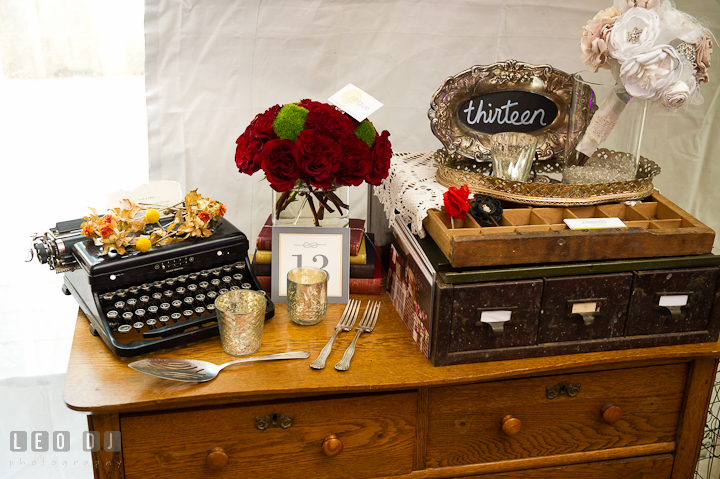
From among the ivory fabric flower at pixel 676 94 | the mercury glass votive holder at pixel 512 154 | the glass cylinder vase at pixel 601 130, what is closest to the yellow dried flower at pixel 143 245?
the mercury glass votive holder at pixel 512 154

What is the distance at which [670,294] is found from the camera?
1.32 m

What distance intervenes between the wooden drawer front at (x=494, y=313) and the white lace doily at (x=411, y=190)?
192 millimetres

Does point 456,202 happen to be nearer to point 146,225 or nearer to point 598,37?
point 598,37

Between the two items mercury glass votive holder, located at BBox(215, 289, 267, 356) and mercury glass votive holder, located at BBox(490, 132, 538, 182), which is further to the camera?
mercury glass votive holder, located at BBox(490, 132, 538, 182)

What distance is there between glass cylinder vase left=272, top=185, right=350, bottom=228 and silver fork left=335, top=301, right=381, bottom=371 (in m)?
0.21

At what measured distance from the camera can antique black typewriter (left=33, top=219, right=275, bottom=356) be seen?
1287 millimetres

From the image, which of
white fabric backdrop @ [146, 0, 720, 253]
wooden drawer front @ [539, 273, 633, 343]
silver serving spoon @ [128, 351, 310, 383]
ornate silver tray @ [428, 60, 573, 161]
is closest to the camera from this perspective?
silver serving spoon @ [128, 351, 310, 383]

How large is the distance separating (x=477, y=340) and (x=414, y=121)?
0.93 m

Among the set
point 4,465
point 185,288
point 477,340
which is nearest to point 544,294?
point 477,340

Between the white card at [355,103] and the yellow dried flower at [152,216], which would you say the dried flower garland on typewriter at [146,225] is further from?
the white card at [355,103]

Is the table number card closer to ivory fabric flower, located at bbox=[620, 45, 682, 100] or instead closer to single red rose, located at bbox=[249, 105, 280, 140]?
single red rose, located at bbox=[249, 105, 280, 140]

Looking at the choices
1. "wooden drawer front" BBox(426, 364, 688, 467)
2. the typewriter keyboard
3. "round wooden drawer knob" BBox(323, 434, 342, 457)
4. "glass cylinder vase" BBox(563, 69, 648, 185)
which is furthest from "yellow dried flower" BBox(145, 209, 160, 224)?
"glass cylinder vase" BBox(563, 69, 648, 185)

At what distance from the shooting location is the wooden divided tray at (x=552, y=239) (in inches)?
48.5

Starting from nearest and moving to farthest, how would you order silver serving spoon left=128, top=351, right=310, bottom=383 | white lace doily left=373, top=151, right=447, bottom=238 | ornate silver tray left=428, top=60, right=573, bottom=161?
silver serving spoon left=128, top=351, right=310, bottom=383, white lace doily left=373, top=151, right=447, bottom=238, ornate silver tray left=428, top=60, right=573, bottom=161
